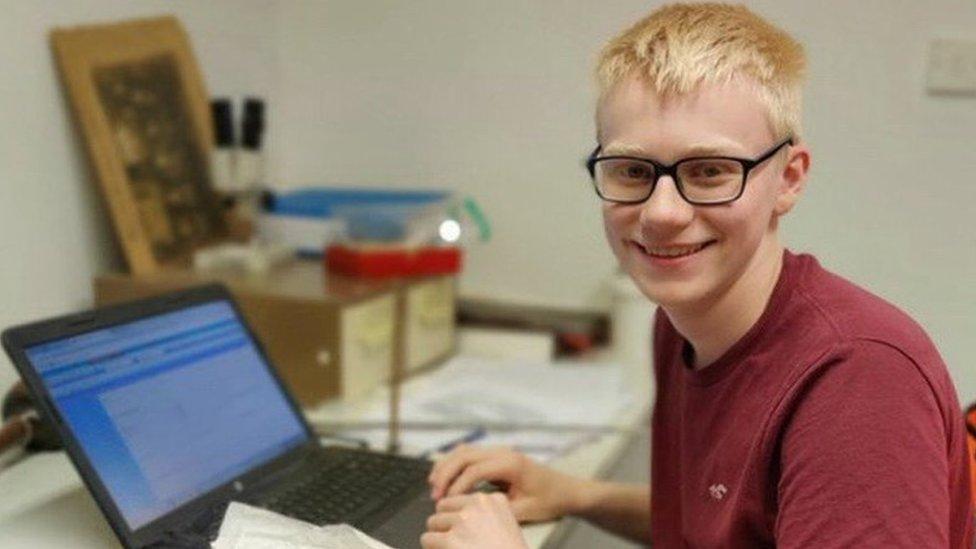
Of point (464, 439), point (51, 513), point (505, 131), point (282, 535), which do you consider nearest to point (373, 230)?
point (505, 131)

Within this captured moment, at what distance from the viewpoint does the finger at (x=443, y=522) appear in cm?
105

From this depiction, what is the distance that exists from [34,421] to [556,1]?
1.16 metres

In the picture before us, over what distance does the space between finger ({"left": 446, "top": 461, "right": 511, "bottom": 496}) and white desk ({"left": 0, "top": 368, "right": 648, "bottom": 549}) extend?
0.07m

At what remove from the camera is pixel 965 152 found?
1.87m

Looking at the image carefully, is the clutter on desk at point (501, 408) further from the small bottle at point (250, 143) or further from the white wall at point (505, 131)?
the small bottle at point (250, 143)

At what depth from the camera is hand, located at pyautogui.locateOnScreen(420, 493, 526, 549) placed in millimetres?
1021

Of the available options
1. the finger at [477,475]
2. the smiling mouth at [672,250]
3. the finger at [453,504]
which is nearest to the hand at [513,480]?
the finger at [477,475]

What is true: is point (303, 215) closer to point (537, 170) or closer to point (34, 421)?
point (537, 170)

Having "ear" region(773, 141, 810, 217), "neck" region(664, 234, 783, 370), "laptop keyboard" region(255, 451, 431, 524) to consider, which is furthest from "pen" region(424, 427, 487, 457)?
"ear" region(773, 141, 810, 217)

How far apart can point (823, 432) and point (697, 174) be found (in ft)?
0.80

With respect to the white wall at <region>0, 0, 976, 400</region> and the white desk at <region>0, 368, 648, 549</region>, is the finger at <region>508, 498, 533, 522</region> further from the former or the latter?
the white wall at <region>0, 0, 976, 400</region>

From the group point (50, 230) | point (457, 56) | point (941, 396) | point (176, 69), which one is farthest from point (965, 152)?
point (50, 230)

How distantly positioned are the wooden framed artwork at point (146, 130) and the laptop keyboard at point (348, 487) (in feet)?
2.00

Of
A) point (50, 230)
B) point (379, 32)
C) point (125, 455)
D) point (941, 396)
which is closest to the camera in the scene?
point (941, 396)
